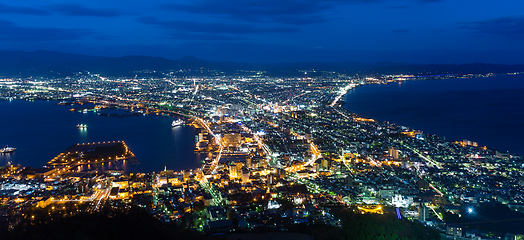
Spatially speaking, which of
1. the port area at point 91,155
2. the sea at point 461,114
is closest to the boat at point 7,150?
the port area at point 91,155

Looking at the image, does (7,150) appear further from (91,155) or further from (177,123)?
(177,123)

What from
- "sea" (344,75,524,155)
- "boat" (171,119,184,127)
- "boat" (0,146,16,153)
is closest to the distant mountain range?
"sea" (344,75,524,155)

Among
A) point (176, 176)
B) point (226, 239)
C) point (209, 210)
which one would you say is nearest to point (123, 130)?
point (176, 176)

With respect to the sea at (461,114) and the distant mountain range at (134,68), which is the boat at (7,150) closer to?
the sea at (461,114)

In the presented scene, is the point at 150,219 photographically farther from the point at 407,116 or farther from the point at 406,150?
the point at 407,116

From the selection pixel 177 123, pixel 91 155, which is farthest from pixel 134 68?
pixel 91 155

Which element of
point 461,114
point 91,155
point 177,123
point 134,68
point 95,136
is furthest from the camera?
point 134,68

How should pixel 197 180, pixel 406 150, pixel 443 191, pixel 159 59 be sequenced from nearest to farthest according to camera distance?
pixel 443 191
pixel 197 180
pixel 406 150
pixel 159 59
